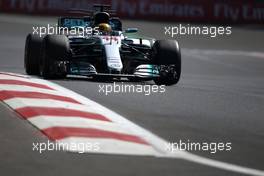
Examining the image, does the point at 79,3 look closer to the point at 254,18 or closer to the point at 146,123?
the point at 254,18

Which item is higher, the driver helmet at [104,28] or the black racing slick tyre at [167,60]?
the driver helmet at [104,28]

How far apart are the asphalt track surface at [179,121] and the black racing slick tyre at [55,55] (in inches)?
9.6

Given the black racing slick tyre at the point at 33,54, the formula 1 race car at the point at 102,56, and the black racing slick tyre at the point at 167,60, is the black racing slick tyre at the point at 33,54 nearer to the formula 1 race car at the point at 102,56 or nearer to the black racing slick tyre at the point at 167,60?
the formula 1 race car at the point at 102,56

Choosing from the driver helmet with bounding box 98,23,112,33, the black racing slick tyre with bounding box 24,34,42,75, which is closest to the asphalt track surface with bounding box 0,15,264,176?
the black racing slick tyre with bounding box 24,34,42,75

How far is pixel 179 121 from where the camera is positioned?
33.0 ft

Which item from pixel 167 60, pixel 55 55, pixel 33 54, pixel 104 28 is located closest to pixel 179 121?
pixel 55 55

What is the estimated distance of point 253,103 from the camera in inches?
482

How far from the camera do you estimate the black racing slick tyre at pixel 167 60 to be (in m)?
14.0

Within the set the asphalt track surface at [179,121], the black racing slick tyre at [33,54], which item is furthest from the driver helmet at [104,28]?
the asphalt track surface at [179,121]

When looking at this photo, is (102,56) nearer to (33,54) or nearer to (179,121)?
(33,54)

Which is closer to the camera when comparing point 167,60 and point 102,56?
point 102,56

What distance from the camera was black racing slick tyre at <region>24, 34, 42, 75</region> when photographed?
14.6 m

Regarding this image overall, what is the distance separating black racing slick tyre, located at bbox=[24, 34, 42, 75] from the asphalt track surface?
1.93 ft

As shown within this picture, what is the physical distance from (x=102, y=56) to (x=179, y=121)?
12.7 feet
